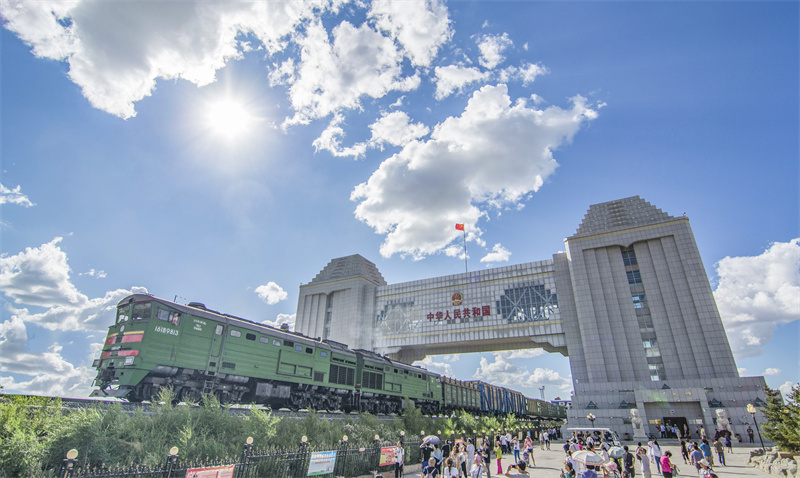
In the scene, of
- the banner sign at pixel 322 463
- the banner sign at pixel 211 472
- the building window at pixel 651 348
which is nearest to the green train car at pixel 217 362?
the banner sign at pixel 322 463

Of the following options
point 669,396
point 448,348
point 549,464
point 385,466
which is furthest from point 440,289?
point 385,466

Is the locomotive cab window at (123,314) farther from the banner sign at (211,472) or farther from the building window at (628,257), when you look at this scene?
the building window at (628,257)

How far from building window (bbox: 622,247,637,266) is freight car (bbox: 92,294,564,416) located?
143ft

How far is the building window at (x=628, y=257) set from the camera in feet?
185

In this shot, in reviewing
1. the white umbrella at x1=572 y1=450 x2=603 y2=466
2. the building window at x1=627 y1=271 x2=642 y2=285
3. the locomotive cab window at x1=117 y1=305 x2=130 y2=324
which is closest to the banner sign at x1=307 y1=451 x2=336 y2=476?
the white umbrella at x1=572 y1=450 x2=603 y2=466

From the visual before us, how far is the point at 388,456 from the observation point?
1845 centimetres

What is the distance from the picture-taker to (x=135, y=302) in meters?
18.4

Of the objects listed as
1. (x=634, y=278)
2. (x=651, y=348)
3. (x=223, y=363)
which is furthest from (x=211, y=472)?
(x=634, y=278)

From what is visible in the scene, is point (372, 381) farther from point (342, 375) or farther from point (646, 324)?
point (646, 324)

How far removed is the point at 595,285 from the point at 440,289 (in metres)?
24.7

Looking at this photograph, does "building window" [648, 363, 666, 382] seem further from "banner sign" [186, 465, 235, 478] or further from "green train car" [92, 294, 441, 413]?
"banner sign" [186, 465, 235, 478]

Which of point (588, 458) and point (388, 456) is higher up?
point (588, 458)

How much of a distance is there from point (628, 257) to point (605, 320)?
10926 millimetres

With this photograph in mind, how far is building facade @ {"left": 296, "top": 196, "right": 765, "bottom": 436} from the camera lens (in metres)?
46.7
